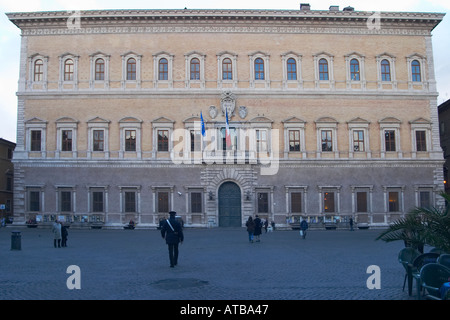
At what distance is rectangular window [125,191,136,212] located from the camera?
36344 mm

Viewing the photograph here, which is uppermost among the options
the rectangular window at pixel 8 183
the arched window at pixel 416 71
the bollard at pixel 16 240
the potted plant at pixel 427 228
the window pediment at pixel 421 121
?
the arched window at pixel 416 71

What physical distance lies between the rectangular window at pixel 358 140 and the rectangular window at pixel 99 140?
64.1 ft

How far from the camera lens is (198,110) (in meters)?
36.5

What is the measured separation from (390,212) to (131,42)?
2418 centimetres

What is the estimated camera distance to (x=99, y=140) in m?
36.8

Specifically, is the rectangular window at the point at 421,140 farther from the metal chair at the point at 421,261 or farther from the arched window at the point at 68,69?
the metal chair at the point at 421,261

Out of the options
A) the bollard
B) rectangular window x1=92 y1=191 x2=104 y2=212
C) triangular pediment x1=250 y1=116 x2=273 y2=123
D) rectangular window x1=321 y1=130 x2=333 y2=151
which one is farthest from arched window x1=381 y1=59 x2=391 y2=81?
the bollard

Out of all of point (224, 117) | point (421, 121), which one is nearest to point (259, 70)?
point (224, 117)

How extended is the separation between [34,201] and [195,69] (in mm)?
16098

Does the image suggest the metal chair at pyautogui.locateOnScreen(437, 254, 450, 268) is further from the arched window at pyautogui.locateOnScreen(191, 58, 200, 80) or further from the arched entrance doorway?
the arched window at pyautogui.locateOnScreen(191, 58, 200, 80)

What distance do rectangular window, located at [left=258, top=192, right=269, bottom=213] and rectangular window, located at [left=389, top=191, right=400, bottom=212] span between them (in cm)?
958

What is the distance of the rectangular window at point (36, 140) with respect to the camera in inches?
1453

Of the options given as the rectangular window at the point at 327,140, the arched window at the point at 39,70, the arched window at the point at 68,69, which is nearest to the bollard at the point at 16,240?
the arched window at the point at 68,69

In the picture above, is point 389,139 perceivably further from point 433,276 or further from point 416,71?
point 433,276
